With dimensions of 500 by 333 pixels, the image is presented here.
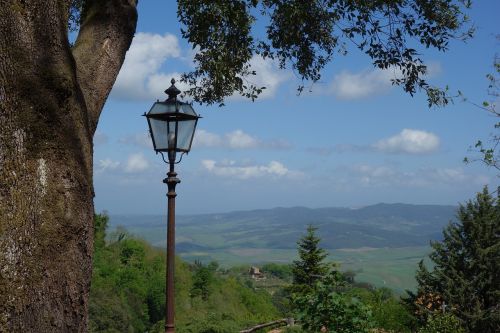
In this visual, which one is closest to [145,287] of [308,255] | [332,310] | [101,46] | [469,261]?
[308,255]

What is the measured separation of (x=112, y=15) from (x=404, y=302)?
27.7 metres

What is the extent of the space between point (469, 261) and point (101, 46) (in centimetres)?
3111

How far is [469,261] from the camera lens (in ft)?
102

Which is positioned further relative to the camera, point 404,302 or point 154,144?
point 404,302

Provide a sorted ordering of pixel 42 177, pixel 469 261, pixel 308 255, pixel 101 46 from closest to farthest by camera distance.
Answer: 1. pixel 42 177
2. pixel 101 46
3. pixel 469 261
4. pixel 308 255

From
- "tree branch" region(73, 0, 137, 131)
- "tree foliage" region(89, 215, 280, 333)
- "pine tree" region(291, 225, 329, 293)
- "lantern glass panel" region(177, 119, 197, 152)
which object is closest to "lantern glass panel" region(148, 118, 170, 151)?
"lantern glass panel" region(177, 119, 197, 152)

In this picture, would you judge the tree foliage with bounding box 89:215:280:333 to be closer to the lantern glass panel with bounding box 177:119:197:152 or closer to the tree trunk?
the lantern glass panel with bounding box 177:119:197:152

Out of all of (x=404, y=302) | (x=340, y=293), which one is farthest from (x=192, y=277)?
(x=340, y=293)

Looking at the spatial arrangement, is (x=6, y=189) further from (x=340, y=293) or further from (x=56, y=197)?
(x=340, y=293)

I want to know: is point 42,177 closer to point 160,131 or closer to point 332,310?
point 160,131

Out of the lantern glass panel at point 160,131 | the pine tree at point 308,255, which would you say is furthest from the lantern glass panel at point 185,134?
the pine tree at point 308,255

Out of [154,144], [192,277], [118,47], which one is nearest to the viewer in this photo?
[118,47]

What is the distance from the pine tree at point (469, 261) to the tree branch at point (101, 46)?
1107 inches

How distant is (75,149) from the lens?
2887mm
